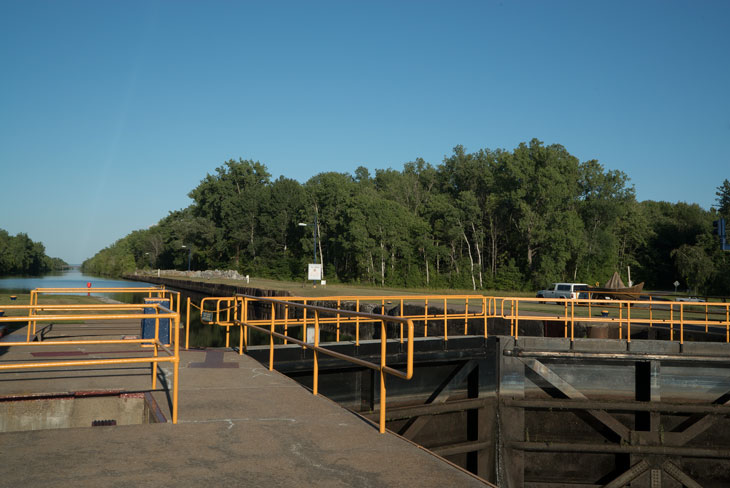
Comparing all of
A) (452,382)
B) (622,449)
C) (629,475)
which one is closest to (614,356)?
(622,449)

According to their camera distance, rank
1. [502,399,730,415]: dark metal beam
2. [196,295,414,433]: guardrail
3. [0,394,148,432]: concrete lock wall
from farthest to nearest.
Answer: [502,399,730,415]: dark metal beam < [0,394,148,432]: concrete lock wall < [196,295,414,433]: guardrail

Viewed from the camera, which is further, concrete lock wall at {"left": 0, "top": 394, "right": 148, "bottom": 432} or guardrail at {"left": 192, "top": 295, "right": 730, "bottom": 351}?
guardrail at {"left": 192, "top": 295, "right": 730, "bottom": 351}

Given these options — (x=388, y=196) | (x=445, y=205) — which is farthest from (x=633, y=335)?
(x=388, y=196)

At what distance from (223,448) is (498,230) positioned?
69242mm

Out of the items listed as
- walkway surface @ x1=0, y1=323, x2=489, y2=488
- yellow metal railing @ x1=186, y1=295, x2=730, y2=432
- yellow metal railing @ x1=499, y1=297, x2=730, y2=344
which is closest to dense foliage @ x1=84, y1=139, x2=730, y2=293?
yellow metal railing @ x1=186, y1=295, x2=730, y2=432

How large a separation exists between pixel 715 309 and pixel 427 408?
2523cm

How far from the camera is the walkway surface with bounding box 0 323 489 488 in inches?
183

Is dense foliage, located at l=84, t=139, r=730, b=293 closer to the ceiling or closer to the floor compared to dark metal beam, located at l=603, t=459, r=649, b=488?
closer to the ceiling

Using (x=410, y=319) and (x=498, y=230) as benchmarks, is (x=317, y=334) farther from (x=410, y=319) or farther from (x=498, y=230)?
(x=498, y=230)

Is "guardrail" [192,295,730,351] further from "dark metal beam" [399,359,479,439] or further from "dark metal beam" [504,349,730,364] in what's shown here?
"dark metal beam" [399,359,479,439]

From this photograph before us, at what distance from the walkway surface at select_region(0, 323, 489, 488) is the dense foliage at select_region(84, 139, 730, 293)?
53642 millimetres

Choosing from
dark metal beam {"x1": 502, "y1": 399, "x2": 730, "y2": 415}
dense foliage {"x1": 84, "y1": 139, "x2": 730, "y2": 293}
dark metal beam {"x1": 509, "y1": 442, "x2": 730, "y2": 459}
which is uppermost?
dense foliage {"x1": 84, "y1": 139, "x2": 730, "y2": 293}

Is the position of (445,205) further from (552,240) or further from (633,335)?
(633,335)

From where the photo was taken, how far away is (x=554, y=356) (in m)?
15.2
